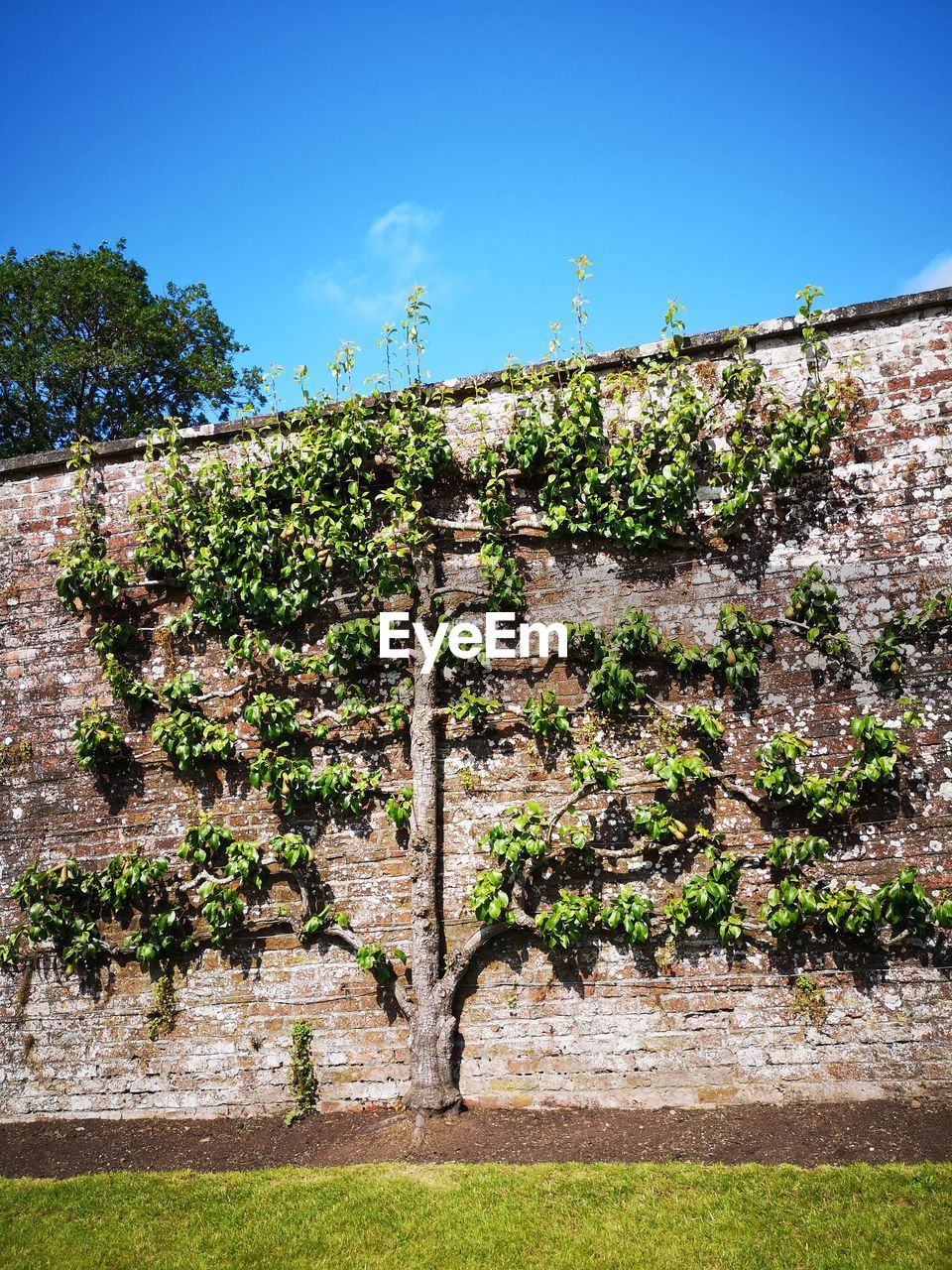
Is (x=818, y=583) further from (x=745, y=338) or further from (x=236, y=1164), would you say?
(x=236, y=1164)

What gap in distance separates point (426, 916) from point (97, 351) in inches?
564

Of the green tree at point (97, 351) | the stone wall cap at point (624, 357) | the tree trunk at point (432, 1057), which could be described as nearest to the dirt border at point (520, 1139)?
the tree trunk at point (432, 1057)

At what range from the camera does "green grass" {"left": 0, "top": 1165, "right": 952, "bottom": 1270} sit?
13.7 ft

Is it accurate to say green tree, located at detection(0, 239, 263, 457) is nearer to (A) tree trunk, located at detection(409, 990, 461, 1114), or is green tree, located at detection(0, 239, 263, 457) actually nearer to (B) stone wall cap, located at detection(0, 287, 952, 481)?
(B) stone wall cap, located at detection(0, 287, 952, 481)

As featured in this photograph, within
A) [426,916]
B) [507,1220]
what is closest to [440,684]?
[426,916]

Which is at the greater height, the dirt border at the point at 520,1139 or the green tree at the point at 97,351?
the green tree at the point at 97,351

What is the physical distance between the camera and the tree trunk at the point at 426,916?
6.02m

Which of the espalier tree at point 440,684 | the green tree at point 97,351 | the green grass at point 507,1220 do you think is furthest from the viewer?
the green tree at point 97,351

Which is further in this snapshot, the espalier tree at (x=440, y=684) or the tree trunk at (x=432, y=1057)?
the espalier tree at (x=440, y=684)

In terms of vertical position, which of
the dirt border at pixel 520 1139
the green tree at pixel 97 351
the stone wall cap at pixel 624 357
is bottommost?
the dirt border at pixel 520 1139

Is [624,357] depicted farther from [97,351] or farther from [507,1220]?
[97,351]

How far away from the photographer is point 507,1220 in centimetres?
455

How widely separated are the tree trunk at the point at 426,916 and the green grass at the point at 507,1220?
739 millimetres

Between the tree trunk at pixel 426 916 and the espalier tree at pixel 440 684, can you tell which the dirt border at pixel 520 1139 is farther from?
the espalier tree at pixel 440 684
